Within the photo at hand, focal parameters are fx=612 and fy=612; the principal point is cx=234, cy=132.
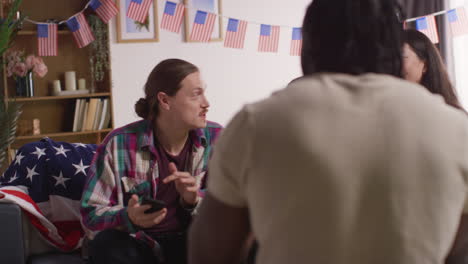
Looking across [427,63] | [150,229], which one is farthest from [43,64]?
[427,63]

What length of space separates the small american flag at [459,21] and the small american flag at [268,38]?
4.09 ft

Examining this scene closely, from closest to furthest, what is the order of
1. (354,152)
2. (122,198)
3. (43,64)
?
(354,152) → (122,198) → (43,64)

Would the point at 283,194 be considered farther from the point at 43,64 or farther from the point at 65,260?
the point at 43,64

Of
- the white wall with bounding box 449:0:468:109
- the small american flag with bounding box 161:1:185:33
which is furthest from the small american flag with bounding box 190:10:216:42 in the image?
the white wall with bounding box 449:0:468:109

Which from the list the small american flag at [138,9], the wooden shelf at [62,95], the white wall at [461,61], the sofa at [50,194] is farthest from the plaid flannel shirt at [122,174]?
the white wall at [461,61]

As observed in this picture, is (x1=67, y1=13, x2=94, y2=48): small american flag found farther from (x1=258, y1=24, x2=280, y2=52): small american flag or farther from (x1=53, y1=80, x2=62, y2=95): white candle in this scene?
(x1=258, y1=24, x2=280, y2=52): small american flag

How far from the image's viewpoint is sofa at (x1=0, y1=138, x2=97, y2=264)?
94.2 inches

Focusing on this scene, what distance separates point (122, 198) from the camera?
2.13m

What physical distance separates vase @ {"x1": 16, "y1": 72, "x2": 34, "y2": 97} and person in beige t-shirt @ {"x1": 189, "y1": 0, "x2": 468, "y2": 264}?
3.82 m

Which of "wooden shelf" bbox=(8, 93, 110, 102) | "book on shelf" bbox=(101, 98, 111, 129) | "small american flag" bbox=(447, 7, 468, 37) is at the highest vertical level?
"small american flag" bbox=(447, 7, 468, 37)

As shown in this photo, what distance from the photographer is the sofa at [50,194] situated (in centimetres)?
239

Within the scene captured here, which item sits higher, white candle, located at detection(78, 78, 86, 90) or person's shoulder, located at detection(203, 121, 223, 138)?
person's shoulder, located at detection(203, 121, 223, 138)

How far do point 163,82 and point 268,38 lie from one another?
A: 8.68 ft

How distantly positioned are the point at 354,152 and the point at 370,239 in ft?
0.48
